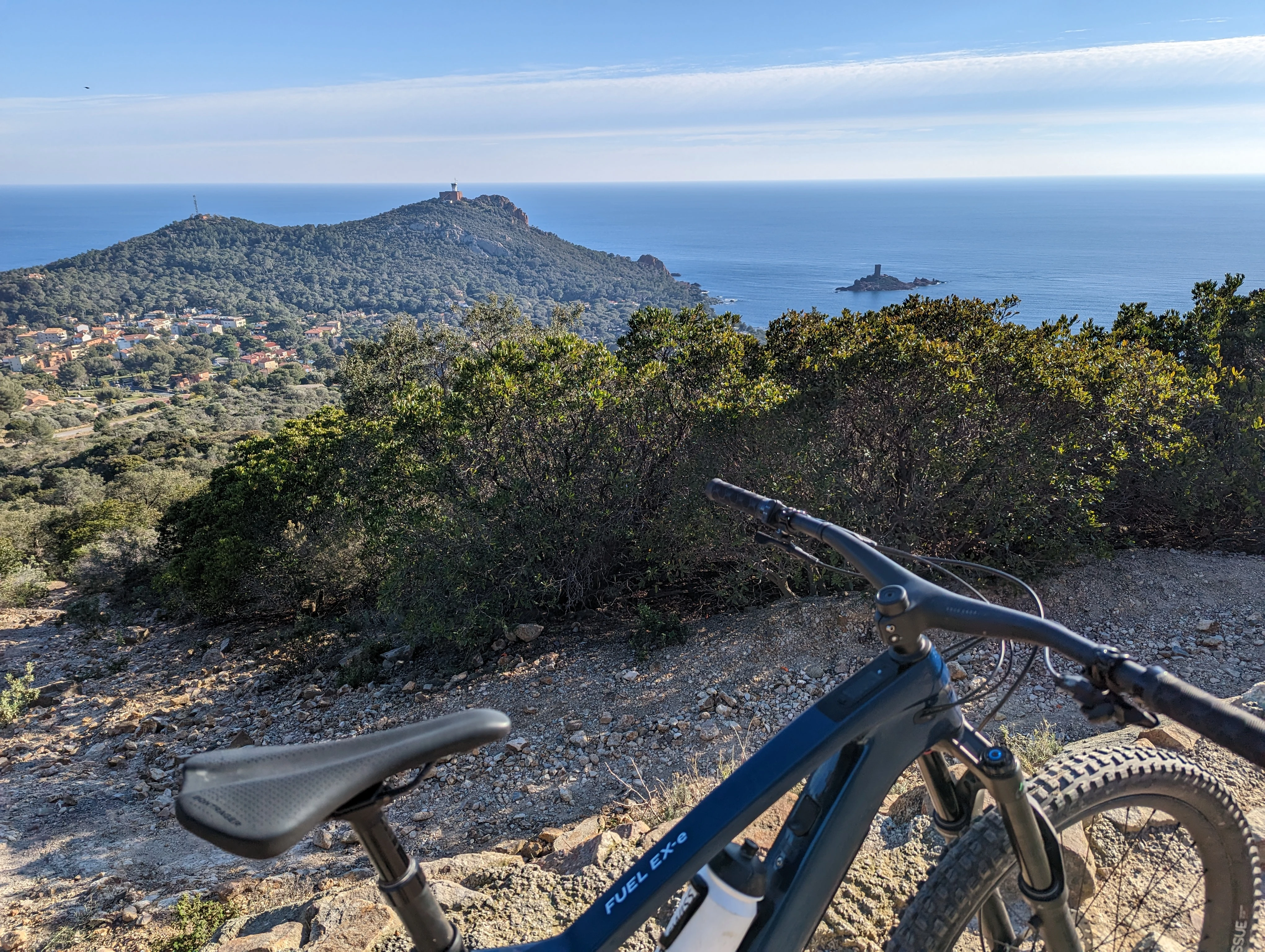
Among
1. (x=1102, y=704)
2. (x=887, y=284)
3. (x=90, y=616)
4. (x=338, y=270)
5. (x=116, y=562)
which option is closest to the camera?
(x=1102, y=704)

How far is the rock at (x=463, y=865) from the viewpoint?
11.1 ft

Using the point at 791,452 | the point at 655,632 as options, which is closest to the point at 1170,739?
the point at 791,452

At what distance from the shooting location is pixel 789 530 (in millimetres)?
2059

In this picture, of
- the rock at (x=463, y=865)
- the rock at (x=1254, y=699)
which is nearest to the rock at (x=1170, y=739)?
the rock at (x=1254, y=699)

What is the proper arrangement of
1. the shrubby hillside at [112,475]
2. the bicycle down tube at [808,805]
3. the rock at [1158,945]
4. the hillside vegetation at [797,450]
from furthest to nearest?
1. the shrubby hillside at [112,475]
2. the hillside vegetation at [797,450]
3. the rock at [1158,945]
4. the bicycle down tube at [808,805]

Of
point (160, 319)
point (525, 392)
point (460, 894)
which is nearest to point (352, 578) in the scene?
point (525, 392)

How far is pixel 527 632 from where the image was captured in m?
7.81

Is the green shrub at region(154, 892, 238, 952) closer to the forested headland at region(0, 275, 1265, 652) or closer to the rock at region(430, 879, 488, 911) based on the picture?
the rock at region(430, 879, 488, 911)

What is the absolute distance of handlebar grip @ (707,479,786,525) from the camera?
193cm

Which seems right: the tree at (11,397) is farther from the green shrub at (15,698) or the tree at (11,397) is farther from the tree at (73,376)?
the green shrub at (15,698)

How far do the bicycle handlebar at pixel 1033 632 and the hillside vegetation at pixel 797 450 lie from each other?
16.6ft

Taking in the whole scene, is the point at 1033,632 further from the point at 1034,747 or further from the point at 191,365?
the point at 191,365

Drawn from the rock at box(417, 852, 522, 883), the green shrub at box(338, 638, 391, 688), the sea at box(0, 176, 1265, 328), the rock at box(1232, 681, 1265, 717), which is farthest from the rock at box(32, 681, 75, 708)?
the sea at box(0, 176, 1265, 328)

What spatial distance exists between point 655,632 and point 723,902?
593cm
